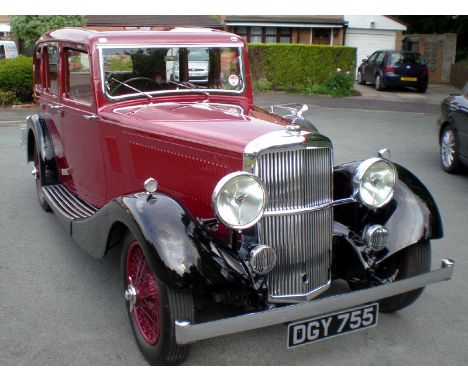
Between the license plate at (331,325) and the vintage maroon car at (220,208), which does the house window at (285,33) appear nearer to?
the vintage maroon car at (220,208)

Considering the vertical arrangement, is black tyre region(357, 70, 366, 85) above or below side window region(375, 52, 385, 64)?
below

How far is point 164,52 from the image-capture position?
14.9ft

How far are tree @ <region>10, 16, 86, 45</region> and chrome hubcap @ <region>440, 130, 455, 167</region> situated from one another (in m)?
13.3

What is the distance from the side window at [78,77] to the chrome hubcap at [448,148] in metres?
5.28

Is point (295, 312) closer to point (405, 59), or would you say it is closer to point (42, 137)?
point (42, 137)

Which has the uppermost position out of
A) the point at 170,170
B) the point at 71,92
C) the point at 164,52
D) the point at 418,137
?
the point at 164,52

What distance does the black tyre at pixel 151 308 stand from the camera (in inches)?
117

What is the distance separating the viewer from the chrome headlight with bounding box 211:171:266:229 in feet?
9.73

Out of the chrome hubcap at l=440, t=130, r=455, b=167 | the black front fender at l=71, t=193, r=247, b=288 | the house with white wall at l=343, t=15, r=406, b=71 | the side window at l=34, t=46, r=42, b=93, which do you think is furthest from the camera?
the house with white wall at l=343, t=15, r=406, b=71

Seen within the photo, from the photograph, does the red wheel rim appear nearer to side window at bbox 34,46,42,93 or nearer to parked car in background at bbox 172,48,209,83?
parked car in background at bbox 172,48,209,83

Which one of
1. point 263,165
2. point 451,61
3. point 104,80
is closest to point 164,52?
point 104,80

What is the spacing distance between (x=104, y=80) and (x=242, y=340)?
2.27 m

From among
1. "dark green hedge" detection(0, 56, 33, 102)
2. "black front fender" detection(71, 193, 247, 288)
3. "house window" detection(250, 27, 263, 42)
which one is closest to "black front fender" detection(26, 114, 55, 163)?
"black front fender" detection(71, 193, 247, 288)

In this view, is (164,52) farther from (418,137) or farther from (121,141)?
(418,137)
